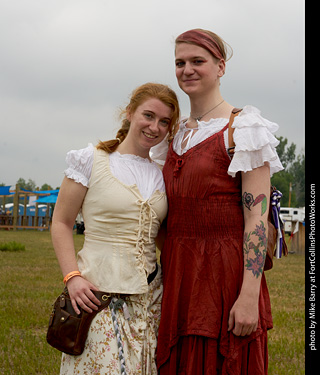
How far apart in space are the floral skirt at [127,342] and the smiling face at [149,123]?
74 centimetres

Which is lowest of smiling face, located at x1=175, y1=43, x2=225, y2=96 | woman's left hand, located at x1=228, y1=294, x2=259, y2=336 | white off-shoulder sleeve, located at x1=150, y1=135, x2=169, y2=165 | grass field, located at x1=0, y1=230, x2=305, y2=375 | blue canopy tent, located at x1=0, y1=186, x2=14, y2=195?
grass field, located at x1=0, y1=230, x2=305, y2=375

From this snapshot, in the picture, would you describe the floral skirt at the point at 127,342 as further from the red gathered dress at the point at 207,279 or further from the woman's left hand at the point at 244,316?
the woman's left hand at the point at 244,316

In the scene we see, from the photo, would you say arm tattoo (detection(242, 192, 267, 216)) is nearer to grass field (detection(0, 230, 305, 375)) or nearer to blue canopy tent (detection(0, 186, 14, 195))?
grass field (detection(0, 230, 305, 375))

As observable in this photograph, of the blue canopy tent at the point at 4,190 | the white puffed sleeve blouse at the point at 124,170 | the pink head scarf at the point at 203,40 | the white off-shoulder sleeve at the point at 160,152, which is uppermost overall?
the blue canopy tent at the point at 4,190

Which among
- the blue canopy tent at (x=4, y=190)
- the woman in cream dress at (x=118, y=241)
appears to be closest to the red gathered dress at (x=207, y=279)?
the woman in cream dress at (x=118, y=241)

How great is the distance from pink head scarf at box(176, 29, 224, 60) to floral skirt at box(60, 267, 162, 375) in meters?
1.24

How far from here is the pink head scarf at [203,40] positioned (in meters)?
2.49

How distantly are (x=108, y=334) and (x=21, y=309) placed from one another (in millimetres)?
4019

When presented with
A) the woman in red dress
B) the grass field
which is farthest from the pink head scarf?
the grass field

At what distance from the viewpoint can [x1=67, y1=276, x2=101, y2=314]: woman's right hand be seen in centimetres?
232
